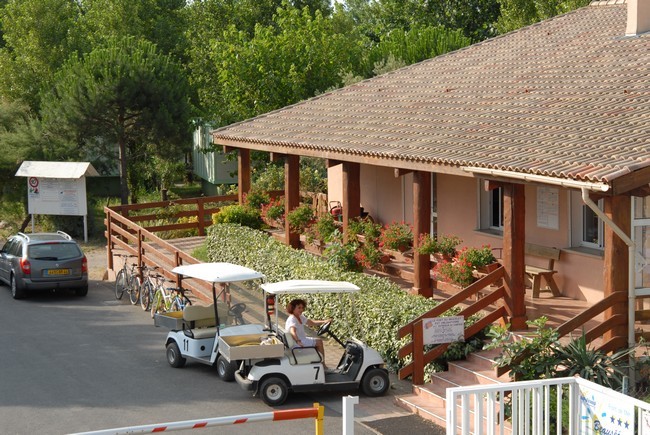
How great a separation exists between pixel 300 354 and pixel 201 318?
8.97ft

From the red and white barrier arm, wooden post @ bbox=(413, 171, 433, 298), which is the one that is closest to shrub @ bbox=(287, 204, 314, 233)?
wooden post @ bbox=(413, 171, 433, 298)

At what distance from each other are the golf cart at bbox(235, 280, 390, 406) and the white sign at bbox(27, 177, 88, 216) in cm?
1632

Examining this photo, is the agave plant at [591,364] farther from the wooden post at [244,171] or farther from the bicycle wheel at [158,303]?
the wooden post at [244,171]

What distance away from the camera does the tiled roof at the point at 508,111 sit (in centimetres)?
1294

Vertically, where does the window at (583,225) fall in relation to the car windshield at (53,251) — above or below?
above

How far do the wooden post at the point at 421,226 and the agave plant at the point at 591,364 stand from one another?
13.8 ft

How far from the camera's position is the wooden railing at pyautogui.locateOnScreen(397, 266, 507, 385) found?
1301cm

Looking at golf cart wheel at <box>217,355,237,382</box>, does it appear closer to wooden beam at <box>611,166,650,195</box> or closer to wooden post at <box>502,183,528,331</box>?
wooden post at <box>502,183,528,331</box>

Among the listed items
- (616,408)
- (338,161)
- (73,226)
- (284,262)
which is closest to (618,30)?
(338,161)

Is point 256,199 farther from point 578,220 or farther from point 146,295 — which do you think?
point 578,220

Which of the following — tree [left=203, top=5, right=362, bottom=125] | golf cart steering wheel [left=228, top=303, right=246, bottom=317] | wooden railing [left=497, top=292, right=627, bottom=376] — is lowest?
golf cart steering wheel [left=228, top=303, right=246, bottom=317]

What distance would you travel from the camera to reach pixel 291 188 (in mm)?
20203

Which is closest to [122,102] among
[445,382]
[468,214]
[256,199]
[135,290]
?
[256,199]

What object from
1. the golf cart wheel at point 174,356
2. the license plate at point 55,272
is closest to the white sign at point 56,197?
the license plate at point 55,272
